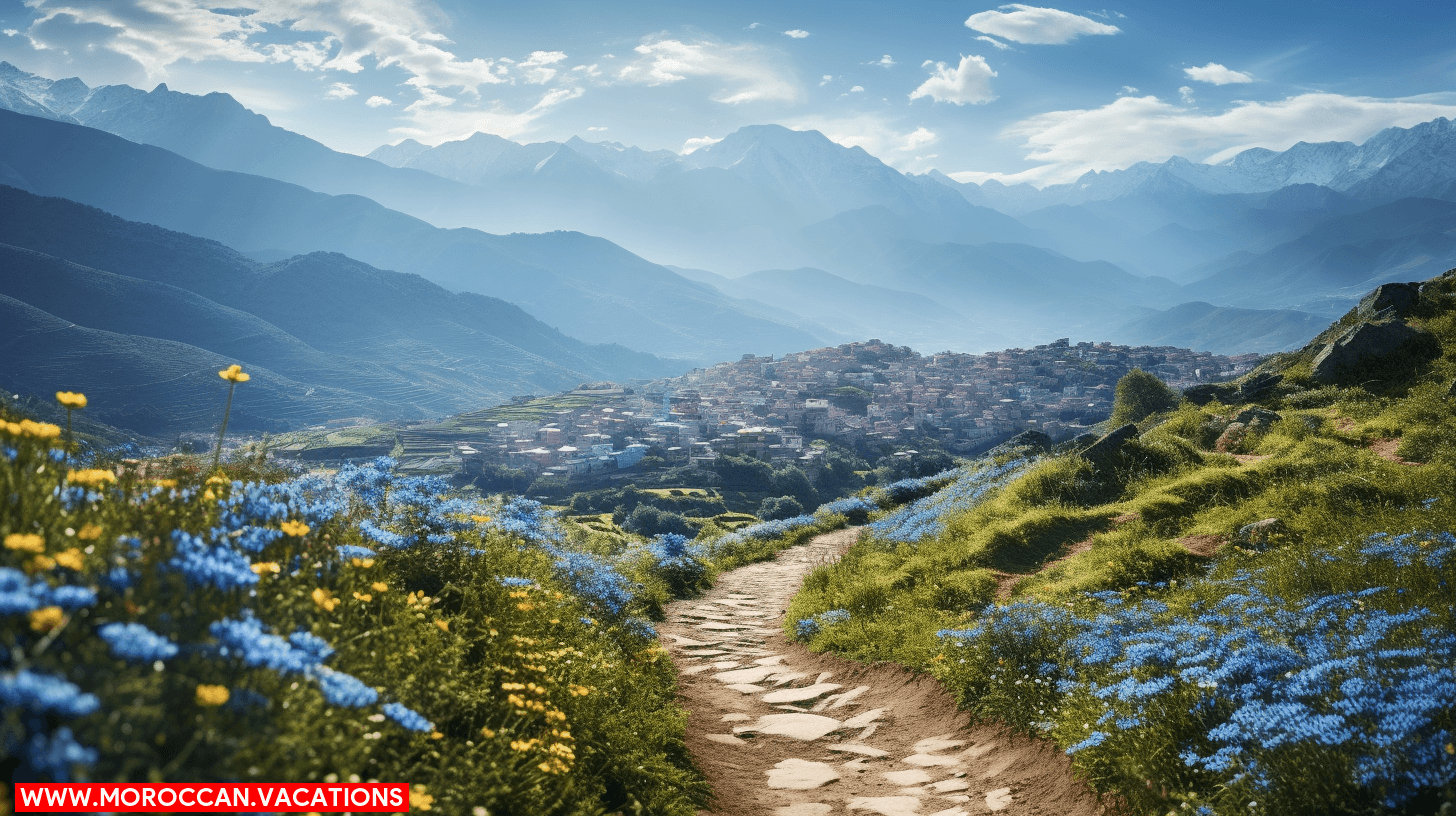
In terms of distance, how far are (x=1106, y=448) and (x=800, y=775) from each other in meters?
9.53

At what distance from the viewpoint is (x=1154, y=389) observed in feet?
72.8

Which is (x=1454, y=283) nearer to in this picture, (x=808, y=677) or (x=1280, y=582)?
(x=1280, y=582)

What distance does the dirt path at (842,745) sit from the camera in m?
5.13

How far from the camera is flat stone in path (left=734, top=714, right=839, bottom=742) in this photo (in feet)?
22.1

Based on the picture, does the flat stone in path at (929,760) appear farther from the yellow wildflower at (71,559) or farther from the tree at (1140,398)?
the tree at (1140,398)

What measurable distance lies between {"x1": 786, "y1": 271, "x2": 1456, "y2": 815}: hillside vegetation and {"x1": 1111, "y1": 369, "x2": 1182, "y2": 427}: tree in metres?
7.22

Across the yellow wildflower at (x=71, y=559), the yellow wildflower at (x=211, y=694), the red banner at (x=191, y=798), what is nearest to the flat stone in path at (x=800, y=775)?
the red banner at (x=191, y=798)

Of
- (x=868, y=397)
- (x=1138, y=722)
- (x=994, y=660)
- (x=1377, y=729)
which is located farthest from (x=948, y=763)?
(x=868, y=397)

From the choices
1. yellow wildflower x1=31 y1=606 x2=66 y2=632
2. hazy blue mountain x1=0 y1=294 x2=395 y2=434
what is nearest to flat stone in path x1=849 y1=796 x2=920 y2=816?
yellow wildflower x1=31 y1=606 x2=66 y2=632

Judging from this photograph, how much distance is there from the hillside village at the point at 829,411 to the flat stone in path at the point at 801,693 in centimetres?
7536

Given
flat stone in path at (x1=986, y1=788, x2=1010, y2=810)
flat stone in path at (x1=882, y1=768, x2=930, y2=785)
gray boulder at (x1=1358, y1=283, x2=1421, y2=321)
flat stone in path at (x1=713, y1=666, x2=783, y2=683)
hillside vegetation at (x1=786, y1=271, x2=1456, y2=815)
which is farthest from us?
gray boulder at (x1=1358, y1=283, x2=1421, y2=321)

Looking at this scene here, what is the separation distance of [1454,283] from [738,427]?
100m

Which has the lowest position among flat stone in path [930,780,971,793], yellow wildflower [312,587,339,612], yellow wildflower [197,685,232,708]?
flat stone in path [930,780,971,793]

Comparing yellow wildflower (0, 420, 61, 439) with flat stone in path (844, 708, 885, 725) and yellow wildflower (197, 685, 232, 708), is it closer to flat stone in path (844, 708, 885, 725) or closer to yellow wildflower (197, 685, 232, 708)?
yellow wildflower (197, 685, 232, 708)
